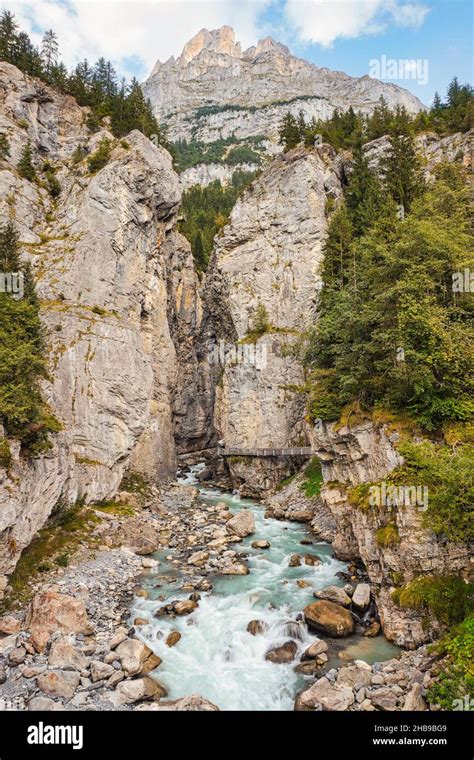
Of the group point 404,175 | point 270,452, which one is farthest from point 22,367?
point 404,175

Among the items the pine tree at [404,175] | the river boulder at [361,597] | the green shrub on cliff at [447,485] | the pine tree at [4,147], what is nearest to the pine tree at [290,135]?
the pine tree at [404,175]

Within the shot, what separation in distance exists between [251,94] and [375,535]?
205188 millimetres

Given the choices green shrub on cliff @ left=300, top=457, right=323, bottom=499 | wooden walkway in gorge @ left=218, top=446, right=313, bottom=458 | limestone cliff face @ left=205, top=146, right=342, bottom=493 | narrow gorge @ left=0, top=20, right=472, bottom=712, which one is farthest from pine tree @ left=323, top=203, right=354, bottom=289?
green shrub on cliff @ left=300, top=457, right=323, bottom=499

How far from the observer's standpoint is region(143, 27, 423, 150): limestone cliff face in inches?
5925

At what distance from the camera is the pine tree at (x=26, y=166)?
34094 mm

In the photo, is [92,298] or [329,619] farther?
[92,298]

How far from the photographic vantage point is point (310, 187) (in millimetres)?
42594

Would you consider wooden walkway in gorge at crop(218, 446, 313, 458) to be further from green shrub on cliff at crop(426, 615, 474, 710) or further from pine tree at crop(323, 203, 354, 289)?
green shrub on cliff at crop(426, 615, 474, 710)

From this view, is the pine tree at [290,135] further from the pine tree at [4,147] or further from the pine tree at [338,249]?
the pine tree at [4,147]

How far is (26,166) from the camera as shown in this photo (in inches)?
1347

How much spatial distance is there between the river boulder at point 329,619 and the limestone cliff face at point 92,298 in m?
11.4

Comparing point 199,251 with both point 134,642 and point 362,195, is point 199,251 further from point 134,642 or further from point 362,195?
point 134,642
